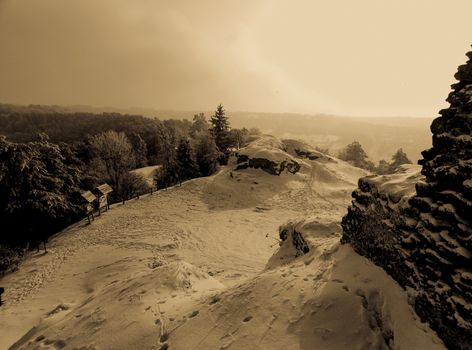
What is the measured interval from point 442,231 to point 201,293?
8079mm

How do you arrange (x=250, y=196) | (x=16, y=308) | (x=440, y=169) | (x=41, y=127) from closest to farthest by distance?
(x=440, y=169), (x=16, y=308), (x=250, y=196), (x=41, y=127)

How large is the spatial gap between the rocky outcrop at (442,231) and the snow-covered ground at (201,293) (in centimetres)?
54

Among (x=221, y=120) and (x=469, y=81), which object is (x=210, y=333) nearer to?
(x=469, y=81)

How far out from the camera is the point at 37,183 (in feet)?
90.1

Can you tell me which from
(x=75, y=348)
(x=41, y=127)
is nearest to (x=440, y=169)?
(x=75, y=348)

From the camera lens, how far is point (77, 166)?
36.0 metres

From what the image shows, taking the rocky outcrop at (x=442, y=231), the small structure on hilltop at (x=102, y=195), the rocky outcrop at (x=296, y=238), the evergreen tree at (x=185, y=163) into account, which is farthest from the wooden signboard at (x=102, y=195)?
the rocky outcrop at (x=442, y=231)

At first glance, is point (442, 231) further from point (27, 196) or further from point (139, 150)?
point (139, 150)

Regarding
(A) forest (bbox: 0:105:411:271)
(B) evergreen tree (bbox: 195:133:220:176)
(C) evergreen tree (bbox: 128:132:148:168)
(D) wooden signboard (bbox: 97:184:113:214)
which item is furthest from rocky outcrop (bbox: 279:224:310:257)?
(C) evergreen tree (bbox: 128:132:148:168)

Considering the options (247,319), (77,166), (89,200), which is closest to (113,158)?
(77,166)

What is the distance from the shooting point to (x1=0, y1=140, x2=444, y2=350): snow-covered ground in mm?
7043

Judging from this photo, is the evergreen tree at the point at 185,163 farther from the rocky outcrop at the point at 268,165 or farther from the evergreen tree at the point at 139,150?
the evergreen tree at the point at 139,150

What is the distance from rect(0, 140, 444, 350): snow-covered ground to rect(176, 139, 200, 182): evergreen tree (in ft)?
43.1

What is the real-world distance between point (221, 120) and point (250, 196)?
22.7 meters
